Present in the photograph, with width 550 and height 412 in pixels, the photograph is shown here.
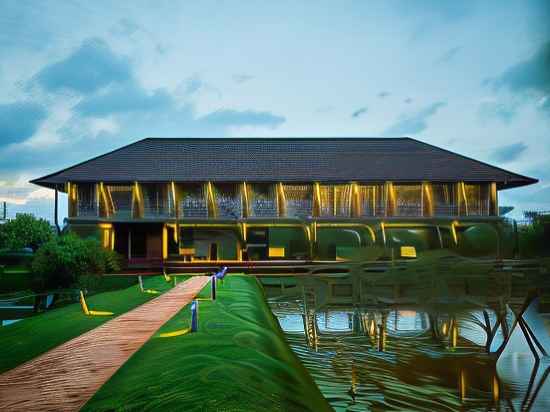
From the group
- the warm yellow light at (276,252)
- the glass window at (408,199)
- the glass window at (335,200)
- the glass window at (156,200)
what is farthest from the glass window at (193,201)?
the glass window at (408,199)

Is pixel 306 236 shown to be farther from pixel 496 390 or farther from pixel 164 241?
pixel 496 390

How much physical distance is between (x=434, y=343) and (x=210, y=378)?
567 centimetres

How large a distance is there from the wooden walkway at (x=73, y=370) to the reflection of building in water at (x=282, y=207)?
82.1ft

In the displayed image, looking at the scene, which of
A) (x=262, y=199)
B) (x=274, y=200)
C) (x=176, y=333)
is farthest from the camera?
(x=262, y=199)

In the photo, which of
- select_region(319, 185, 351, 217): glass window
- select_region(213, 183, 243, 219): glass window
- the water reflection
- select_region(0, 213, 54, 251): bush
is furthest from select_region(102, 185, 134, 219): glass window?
the water reflection

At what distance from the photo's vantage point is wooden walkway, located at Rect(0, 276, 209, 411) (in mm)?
3102

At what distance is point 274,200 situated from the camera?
31656 millimetres

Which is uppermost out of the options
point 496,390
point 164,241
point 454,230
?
point 454,230

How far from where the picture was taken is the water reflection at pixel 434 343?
17.3ft

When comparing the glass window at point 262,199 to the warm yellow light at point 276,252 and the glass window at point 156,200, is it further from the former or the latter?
the glass window at point 156,200

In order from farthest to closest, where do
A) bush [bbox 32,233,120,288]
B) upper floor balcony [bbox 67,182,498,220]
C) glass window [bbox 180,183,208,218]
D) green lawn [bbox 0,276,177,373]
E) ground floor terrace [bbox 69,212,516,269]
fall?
glass window [bbox 180,183,208,218] → upper floor balcony [bbox 67,182,498,220] → ground floor terrace [bbox 69,212,516,269] → bush [bbox 32,233,120,288] → green lawn [bbox 0,276,177,373]

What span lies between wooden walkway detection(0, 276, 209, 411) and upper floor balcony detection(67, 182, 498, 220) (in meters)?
25.5

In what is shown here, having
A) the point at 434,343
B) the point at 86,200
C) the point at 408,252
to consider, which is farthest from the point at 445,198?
the point at 434,343

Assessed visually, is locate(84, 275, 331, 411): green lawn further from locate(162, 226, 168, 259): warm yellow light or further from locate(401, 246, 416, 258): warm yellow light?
locate(162, 226, 168, 259): warm yellow light
